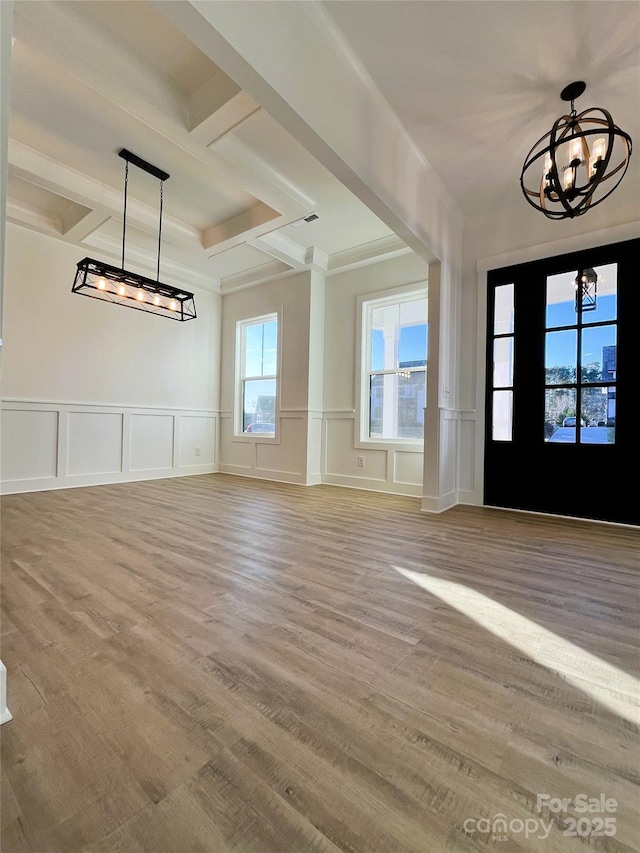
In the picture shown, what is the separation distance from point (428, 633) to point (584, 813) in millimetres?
681

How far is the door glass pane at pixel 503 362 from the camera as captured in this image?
3.73 metres

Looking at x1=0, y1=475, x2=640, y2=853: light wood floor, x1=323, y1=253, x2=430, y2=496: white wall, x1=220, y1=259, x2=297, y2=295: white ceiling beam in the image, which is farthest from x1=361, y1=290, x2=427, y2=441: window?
x1=0, y1=475, x2=640, y2=853: light wood floor

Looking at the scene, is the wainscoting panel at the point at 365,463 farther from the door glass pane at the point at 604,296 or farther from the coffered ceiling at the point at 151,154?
the coffered ceiling at the point at 151,154

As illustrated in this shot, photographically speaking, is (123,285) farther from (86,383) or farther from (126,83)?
(86,383)

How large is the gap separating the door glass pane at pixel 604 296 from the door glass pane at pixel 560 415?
0.66 m

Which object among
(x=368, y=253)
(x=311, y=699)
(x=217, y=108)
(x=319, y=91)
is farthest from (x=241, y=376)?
(x=311, y=699)

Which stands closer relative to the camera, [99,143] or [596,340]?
[99,143]

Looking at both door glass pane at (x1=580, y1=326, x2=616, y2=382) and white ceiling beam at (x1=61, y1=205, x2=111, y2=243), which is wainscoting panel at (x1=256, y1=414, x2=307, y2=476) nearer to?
white ceiling beam at (x1=61, y1=205, x2=111, y2=243)

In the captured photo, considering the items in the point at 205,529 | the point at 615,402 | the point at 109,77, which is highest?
the point at 109,77

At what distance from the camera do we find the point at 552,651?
1.32 m

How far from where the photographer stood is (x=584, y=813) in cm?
76

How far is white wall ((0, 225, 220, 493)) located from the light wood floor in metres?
2.47

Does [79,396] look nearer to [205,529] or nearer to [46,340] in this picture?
[46,340]

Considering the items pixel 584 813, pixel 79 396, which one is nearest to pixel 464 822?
pixel 584 813
